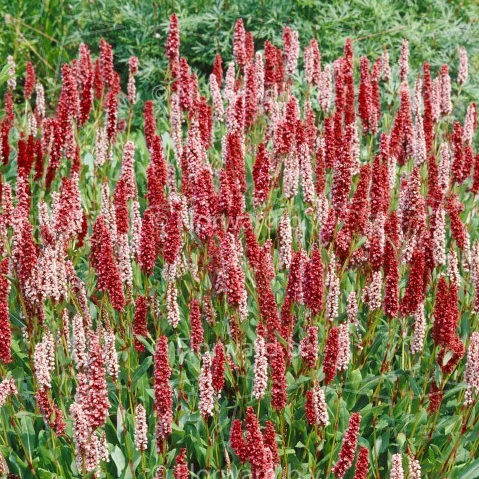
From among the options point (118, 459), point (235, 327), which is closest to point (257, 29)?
point (235, 327)

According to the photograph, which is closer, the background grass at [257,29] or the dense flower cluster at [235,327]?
the dense flower cluster at [235,327]

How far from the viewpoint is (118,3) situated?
8.02 metres

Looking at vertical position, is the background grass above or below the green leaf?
above

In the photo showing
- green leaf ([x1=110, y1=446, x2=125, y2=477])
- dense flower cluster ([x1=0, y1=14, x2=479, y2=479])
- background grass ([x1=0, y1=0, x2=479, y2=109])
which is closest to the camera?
dense flower cluster ([x1=0, y1=14, x2=479, y2=479])

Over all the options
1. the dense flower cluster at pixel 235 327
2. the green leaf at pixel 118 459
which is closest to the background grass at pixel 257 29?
the dense flower cluster at pixel 235 327

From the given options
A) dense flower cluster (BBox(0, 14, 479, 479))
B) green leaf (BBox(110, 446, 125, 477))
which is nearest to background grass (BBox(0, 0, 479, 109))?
dense flower cluster (BBox(0, 14, 479, 479))

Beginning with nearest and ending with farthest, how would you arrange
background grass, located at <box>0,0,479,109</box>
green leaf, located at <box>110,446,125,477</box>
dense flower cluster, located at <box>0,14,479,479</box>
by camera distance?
dense flower cluster, located at <box>0,14,479,479</box> < green leaf, located at <box>110,446,125,477</box> < background grass, located at <box>0,0,479,109</box>

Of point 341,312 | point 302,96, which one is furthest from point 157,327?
point 302,96

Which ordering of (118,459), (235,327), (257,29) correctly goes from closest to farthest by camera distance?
(118,459) < (235,327) < (257,29)

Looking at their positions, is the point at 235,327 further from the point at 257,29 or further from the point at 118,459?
the point at 257,29

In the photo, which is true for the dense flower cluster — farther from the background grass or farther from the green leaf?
the background grass

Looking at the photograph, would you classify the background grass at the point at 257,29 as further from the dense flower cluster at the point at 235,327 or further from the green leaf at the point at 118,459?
the green leaf at the point at 118,459

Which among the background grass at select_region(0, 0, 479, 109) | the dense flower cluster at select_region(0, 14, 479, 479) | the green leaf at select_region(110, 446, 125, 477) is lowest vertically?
the green leaf at select_region(110, 446, 125, 477)

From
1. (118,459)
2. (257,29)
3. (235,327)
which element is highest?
(257,29)
